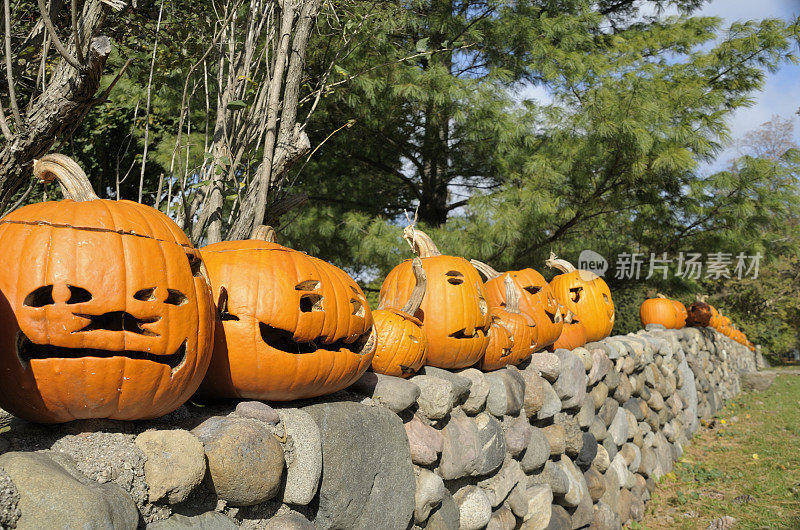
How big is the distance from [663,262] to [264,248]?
7.23 meters

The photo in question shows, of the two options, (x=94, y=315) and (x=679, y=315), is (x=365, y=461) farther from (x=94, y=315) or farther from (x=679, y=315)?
(x=679, y=315)

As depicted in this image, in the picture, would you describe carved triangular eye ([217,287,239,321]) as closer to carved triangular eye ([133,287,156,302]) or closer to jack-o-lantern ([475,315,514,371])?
carved triangular eye ([133,287,156,302])

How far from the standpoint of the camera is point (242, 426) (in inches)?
61.9

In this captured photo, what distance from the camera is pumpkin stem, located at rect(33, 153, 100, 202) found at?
163cm

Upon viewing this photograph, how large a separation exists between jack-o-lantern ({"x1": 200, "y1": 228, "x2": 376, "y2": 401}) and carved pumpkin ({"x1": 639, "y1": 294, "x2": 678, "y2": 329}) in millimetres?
7638

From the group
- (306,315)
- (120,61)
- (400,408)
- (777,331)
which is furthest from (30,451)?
(777,331)

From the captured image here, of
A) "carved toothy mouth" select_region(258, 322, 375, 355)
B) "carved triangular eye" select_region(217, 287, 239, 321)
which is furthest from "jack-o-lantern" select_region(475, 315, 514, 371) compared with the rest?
"carved triangular eye" select_region(217, 287, 239, 321)

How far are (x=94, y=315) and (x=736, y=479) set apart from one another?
20.1ft

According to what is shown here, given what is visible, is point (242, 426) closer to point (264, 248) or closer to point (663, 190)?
point (264, 248)

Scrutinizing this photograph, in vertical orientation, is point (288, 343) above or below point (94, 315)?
below

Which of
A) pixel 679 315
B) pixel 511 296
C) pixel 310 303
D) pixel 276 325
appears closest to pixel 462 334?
pixel 511 296

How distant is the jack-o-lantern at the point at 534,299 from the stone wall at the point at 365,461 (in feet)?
0.57

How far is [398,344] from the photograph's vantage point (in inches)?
99.5

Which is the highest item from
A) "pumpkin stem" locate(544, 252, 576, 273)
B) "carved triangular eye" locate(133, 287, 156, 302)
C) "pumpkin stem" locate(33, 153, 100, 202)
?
"pumpkin stem" locate(33, 153, 100, 202)
